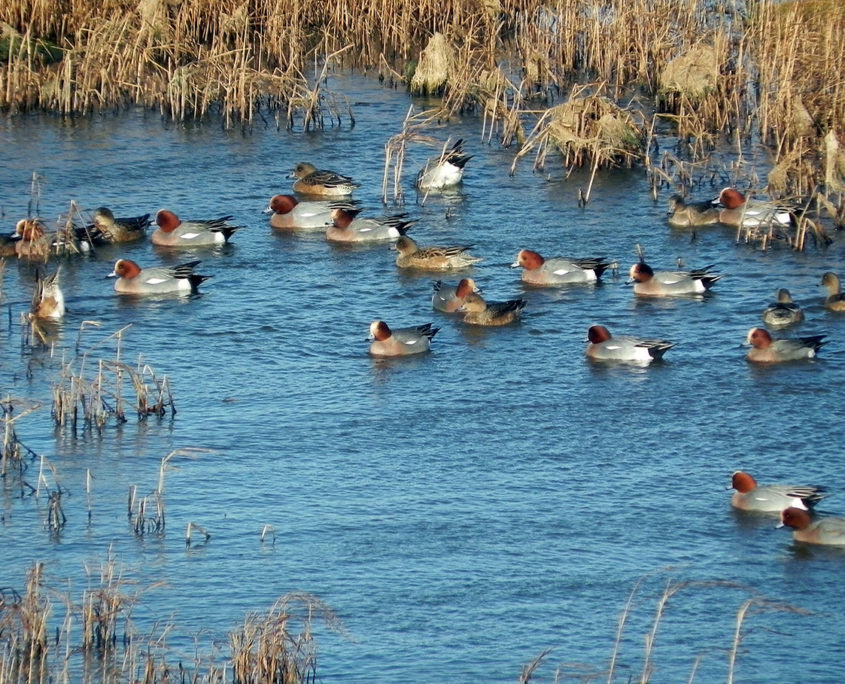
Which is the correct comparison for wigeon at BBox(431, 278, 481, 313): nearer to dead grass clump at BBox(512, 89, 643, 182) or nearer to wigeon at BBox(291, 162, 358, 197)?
wigeon at BBox(291, 162, 358, 197)

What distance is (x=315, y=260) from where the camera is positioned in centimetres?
1783

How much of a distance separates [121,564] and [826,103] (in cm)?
1264

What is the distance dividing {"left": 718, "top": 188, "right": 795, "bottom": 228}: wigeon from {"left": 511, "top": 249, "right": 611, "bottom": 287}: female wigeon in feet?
6.88

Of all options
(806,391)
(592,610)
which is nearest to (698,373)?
(806,391)

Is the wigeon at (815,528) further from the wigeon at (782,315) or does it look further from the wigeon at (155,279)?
the wigeon at (155,279)

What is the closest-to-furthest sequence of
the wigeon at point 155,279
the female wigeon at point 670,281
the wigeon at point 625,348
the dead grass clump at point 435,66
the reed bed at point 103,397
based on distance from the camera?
1. the reed bed at point 103,397
2. the wigeon at point 625,348
3. the female wigeon at point 670,281
4. the wigeon at point 155,279
5. the dead grass clump at point 435,66

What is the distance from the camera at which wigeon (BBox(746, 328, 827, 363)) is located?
1412 cm

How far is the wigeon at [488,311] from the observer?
15.4 m

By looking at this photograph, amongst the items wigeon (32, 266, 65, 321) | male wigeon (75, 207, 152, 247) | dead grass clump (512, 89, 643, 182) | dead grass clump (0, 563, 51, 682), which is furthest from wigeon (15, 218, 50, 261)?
dead grass clump (0, 563, 51, 682)

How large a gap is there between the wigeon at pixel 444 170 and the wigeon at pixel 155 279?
12.5ft

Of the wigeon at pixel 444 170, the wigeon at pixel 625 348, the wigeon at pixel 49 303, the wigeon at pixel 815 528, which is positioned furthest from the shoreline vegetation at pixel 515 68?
the wigeon at pixel 815 528

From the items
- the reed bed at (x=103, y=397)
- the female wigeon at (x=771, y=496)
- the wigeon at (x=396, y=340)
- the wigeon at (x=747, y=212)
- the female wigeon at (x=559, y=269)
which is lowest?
the reed bed at (x=103, y=397)

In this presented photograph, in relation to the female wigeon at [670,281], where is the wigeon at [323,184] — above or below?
below

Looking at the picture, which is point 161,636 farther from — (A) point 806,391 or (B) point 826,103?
(B) point 826,103
